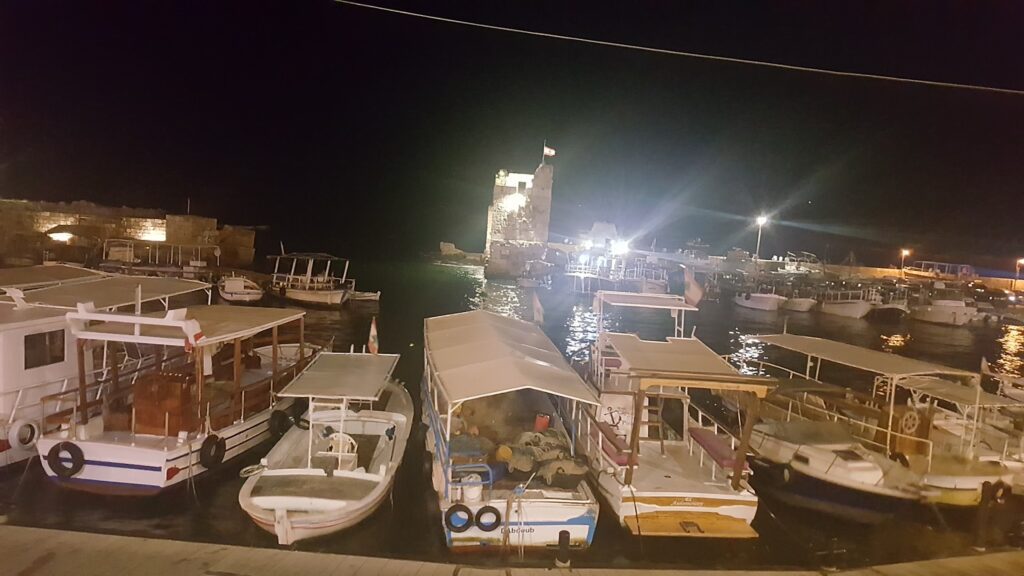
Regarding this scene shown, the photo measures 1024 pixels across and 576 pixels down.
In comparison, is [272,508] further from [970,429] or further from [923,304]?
[923,304]

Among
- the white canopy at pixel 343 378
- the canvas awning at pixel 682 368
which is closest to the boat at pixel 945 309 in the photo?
the canvas awning at pixel 682 368

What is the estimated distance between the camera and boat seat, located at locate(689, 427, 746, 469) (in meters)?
9.47

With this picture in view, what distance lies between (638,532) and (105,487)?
30.0ft

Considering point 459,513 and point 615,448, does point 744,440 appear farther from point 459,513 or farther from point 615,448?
point 459,513

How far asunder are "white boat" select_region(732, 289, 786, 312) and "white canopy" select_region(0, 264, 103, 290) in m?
44.6

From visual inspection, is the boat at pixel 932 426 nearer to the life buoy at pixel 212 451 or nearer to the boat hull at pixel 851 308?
the life buoy at pixel 212 451

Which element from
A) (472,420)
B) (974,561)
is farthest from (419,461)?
(974,561)

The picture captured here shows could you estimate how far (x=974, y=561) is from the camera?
800cm

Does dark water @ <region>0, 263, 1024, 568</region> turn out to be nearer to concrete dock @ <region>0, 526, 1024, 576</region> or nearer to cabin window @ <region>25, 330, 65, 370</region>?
concrete dock @ <region>0, 526, 1024, 576</region>

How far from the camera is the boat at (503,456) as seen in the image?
27.3 feet

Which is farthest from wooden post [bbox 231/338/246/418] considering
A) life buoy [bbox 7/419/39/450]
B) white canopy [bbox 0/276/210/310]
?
life buoy [bbox 7/419/39/450]

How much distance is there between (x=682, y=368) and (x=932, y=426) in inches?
300

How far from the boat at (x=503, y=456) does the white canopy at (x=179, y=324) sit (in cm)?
386

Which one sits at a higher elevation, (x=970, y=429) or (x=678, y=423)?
(x=970, y=429)
